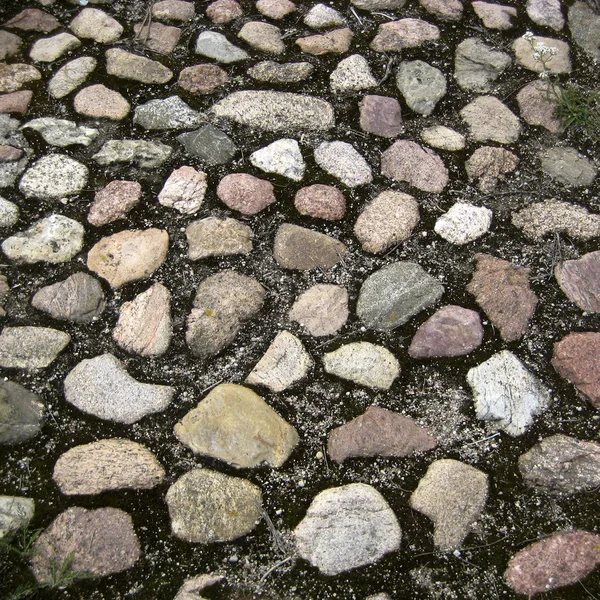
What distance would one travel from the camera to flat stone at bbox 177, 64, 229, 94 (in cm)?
225

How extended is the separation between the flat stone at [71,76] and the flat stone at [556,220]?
168cm

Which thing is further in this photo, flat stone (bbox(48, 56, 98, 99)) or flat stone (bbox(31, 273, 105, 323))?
flat stone (bbox(48, 56, 98, 99))

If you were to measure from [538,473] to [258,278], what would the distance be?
0.93 m

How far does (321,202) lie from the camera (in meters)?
1.92

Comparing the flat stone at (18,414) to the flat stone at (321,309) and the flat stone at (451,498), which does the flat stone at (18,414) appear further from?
the flat stone at (451,498)

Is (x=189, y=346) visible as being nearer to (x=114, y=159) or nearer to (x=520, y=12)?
(x=114, y=159)

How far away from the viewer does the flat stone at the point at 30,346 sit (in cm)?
163

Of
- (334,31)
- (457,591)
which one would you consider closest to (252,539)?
(457,591)

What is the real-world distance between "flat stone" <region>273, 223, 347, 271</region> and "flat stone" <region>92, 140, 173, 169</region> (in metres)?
0.52

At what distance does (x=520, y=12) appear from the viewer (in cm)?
257

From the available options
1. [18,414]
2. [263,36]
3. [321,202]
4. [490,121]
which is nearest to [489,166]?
[490,121]

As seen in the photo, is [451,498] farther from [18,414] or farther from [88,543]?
[18,414]

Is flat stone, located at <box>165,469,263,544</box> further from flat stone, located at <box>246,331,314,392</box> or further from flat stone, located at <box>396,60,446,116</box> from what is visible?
→ flat stone, located at <box>396,60,446,116</box>

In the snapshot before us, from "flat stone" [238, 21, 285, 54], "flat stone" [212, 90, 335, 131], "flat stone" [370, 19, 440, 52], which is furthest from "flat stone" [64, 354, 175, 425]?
"flat stone" [370, 19, 440, 52]
